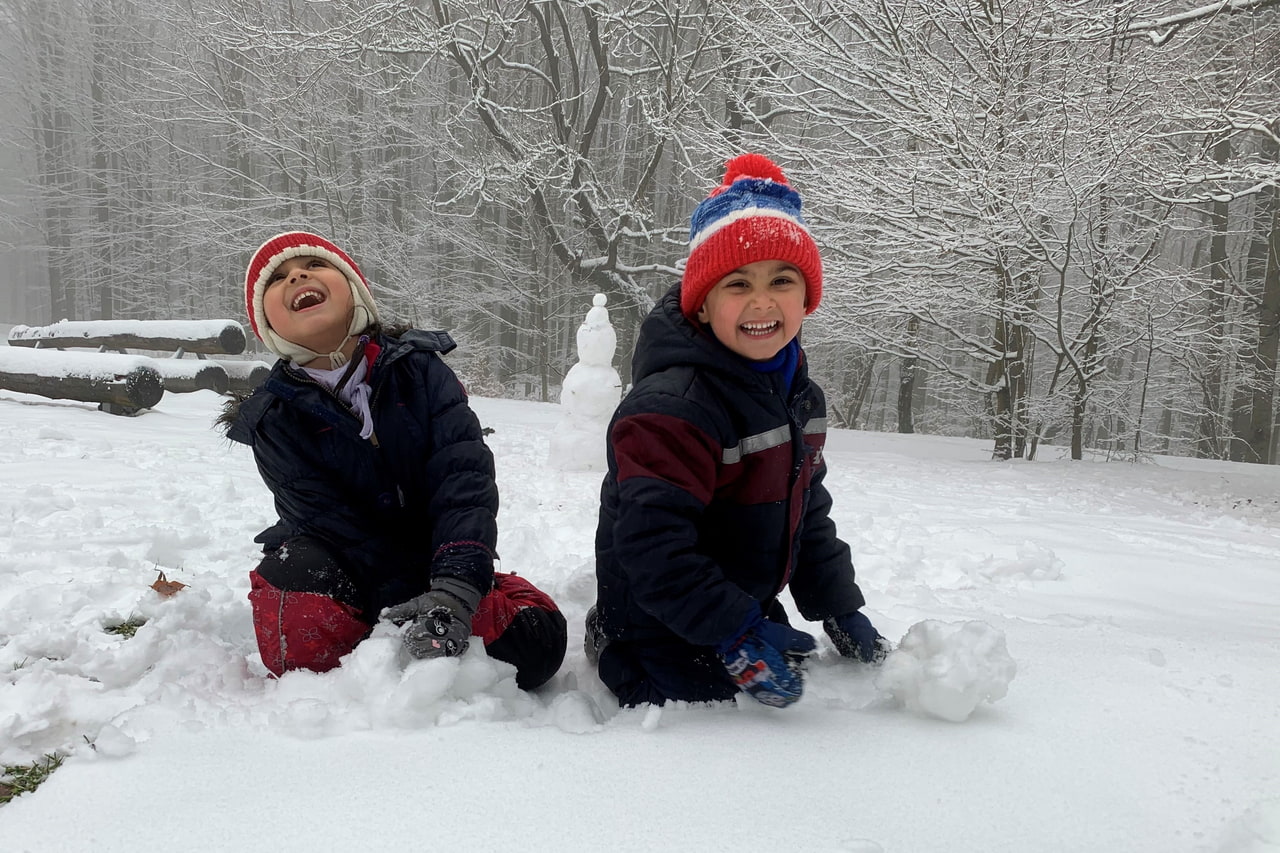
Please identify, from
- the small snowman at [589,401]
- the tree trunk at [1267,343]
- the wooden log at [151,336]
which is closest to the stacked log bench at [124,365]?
the wooden log at [151,336]

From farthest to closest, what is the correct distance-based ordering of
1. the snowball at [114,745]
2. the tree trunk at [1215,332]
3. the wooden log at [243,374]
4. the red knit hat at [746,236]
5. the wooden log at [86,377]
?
the tree trunk at [1215,332] → the wooden log at [243,374] → the wooden log at [86,377] → the red knit hat at [746,236] → the snowball at [114,745]

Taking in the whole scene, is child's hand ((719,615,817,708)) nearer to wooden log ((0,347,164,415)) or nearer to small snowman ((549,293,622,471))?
small snowman ((549,293,622,471))

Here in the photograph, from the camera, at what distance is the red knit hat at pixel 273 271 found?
6.23 feet

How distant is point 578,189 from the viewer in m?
10.5

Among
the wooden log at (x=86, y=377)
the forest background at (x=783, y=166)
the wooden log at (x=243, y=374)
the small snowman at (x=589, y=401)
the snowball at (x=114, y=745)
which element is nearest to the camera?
the snowball at (x=114, y=745)

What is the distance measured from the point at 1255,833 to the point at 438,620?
141 centimetres

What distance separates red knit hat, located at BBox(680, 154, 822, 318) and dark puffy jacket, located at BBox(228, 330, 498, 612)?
74 cm

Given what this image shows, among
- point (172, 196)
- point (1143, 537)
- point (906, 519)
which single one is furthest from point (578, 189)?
point (172, 196)

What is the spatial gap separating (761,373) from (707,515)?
35cm

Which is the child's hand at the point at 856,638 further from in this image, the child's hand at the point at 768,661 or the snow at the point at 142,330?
the snow at the point at 142,330

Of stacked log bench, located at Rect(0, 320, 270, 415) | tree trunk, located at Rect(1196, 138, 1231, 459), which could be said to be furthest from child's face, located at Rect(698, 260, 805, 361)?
tree trunk, located at Rect(1196, 138, 1231, 459)

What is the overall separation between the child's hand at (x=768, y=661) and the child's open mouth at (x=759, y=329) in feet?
2.02

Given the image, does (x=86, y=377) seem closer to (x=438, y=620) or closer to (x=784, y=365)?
(x=438, y=620)

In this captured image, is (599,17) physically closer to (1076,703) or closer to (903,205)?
(903,205)
